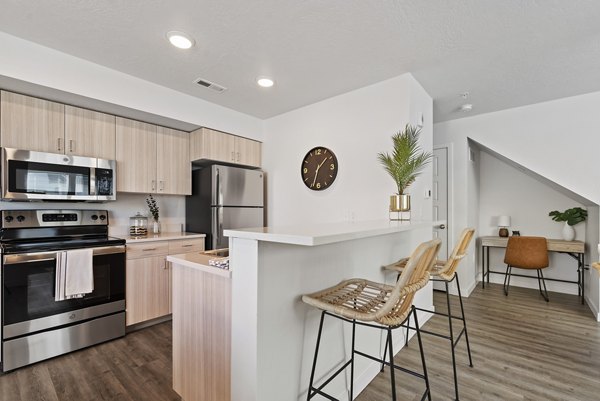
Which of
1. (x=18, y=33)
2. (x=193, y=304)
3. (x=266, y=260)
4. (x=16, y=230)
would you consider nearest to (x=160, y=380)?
(x=193, y=304)

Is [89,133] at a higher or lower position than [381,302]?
higher

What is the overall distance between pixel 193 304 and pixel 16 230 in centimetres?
200

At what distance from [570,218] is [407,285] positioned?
3972 mm

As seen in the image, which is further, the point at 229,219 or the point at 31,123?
the point at 229,219

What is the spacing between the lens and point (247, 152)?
12.5 ft

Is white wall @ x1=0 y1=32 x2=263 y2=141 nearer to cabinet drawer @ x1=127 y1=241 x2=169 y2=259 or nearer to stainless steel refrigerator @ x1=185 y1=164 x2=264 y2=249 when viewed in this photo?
stainless steel refrigerator @ x1=185 y1=164 x2=264 y2=249

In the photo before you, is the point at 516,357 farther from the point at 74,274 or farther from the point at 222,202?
the point at 74,274

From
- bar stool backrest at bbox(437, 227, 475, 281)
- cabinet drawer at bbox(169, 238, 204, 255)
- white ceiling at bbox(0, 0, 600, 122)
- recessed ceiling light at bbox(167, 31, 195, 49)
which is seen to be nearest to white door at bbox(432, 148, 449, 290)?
white ceiling at bbox(0, 0, 600, 122)

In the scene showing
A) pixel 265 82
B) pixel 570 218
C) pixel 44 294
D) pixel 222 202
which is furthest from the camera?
pixel 570 218

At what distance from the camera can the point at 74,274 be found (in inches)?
91.1

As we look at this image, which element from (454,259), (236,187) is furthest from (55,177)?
(454,259)

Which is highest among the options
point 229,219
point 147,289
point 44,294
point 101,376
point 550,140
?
point 550,140

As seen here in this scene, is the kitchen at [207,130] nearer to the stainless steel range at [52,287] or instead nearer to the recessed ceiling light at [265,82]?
the recessed ceiling light at [265,82]

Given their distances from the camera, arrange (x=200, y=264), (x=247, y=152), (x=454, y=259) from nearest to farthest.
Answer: (x=200, y=264) < (x=454, y=259) < (x=247, y=152)
